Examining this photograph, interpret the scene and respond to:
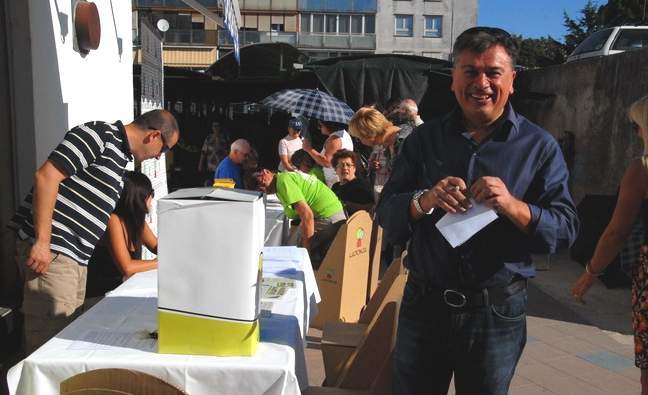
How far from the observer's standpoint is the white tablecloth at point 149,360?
5.78 feet

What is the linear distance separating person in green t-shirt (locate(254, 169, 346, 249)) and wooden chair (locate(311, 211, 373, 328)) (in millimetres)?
444

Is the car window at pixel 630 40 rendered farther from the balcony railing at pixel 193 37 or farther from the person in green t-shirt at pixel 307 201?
the balcony railing at pixel 193 37

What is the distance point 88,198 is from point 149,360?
45.2 inches

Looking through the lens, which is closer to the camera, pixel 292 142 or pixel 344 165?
pixel 344 165

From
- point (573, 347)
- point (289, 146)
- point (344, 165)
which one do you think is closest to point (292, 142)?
point (289, 146)

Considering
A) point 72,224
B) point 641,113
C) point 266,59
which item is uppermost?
point 266,59

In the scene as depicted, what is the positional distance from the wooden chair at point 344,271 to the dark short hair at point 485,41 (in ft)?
7.64

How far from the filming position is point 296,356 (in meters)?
2.04

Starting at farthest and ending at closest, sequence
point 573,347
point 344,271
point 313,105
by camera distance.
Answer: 1. point 313,105
2. point 573,347
3. point 344,271

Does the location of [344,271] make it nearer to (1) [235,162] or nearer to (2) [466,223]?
(1) [235,162]

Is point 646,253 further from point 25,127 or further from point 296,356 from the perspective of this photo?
point 25,127

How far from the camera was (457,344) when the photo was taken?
1908 millimetres

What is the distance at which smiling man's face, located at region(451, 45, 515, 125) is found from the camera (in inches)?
73.0

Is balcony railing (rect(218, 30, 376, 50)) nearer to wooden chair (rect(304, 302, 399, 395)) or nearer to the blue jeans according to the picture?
wooden chair (rect(304, 302, 399, 395))
